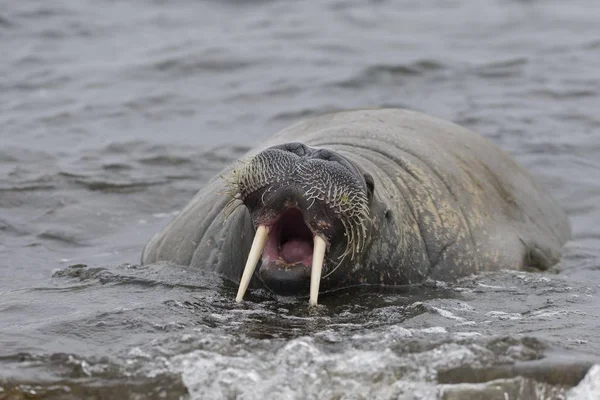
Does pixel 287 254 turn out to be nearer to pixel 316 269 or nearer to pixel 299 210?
pixel 299 210

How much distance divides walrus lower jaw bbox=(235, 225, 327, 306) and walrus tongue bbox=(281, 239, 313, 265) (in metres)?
0.24

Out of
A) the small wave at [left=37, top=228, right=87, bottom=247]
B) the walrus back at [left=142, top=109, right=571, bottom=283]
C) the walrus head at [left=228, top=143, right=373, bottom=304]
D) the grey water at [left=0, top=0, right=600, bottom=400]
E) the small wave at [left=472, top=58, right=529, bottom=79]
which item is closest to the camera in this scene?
the grey water at [left=0, top=0, right=600, bottom=400]

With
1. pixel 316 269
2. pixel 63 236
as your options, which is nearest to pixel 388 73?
pixel 63 236

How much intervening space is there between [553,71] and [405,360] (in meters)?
10.1

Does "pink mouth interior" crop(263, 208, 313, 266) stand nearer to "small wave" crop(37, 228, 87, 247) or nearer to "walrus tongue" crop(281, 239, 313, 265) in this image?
"walrus tongue" crop(281, 239, 313, 265)

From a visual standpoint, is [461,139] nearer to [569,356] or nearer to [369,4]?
[569,356]

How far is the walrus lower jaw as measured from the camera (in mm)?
5836

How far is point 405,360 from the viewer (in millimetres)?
5016

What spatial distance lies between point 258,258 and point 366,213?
67cm

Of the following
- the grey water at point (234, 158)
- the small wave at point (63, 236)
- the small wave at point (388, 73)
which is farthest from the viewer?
the small wave at point (388, 73)

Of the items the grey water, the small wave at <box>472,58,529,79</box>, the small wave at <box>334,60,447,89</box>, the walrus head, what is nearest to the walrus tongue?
the walrus head

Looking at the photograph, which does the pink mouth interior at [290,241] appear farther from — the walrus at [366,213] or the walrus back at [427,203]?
the walrus back at [427,203]

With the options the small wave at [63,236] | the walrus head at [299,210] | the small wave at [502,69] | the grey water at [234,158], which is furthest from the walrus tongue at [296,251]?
the small wave at [502,69]

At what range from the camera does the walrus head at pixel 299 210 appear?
5.93 metres
